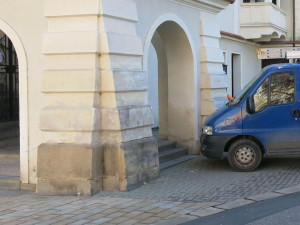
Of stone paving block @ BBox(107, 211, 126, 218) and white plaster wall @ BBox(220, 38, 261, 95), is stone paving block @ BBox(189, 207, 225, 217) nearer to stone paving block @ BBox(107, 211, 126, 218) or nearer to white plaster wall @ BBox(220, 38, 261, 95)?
stone paving block @ BBox(107, 211, 126, 218)

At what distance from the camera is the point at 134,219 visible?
684 cm

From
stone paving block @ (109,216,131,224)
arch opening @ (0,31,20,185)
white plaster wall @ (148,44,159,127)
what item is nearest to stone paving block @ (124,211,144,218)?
stone paving block @ (109,216,131,224)

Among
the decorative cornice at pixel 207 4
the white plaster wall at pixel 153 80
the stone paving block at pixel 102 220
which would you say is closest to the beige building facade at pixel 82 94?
the stone paving block at pixel 102 220

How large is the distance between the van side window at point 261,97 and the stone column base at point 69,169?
3.42m

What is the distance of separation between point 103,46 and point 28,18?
56.9 inches

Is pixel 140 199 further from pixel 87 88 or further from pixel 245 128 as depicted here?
pixel 245 128

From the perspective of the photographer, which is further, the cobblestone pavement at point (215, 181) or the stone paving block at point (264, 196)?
the cobblestone pavement at point (215, 181)

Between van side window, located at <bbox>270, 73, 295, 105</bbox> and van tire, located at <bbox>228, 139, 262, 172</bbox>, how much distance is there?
93cm

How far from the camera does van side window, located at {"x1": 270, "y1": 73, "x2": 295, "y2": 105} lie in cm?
1016

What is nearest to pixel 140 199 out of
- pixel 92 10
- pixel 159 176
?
pixel 159 176

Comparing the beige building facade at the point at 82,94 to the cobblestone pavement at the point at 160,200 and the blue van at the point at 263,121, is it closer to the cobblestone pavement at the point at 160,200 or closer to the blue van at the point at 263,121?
the cobblestone pavement at the point at 160,200

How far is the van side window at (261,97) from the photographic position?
10172mm

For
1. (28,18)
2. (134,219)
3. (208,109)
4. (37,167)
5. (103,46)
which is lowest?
(134,219)

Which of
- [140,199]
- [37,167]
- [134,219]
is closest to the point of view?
[134,219]
